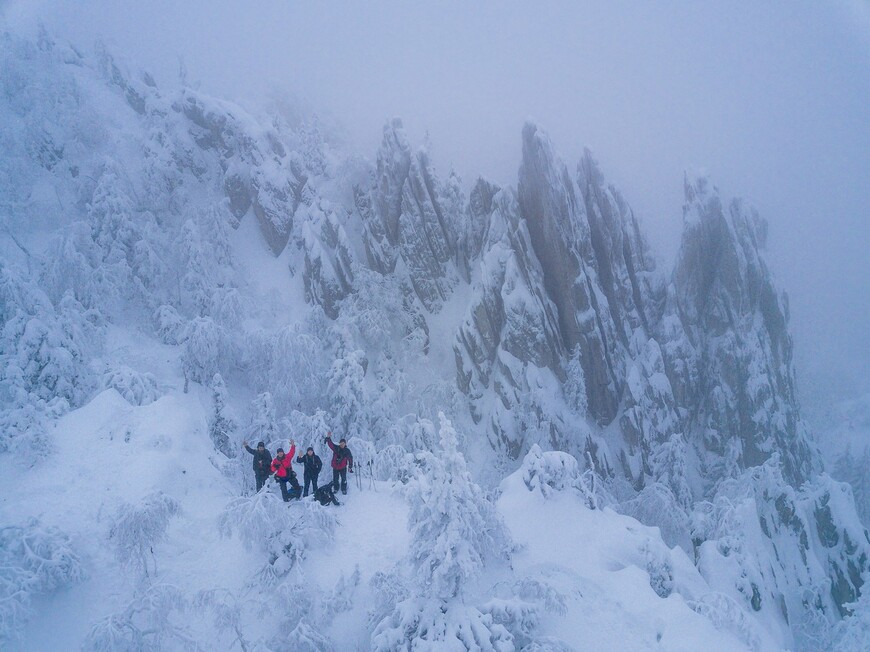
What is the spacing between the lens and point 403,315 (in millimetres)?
33906

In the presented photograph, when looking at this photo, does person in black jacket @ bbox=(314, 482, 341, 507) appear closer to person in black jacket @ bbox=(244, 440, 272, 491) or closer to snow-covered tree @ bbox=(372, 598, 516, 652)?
person in black jacket @ bbox=(244, 440, 272, 491)

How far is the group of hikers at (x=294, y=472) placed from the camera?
450 inches

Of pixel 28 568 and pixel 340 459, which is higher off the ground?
pixel 340 459

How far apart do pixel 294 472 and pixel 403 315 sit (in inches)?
894

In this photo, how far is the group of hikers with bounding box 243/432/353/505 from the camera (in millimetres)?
11441

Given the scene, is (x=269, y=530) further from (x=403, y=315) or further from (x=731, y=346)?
(x=731, y=346)

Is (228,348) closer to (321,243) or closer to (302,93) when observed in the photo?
(321,243)

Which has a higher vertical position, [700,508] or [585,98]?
[585,98]

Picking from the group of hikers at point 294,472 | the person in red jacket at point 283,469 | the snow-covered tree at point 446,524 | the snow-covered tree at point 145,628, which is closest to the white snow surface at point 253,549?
the group of hikers at point 294,472

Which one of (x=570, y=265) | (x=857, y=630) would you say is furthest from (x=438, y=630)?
(x=570, y=265)

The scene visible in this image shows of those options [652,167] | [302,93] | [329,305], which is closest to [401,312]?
[329,305]

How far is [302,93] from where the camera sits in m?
58.6

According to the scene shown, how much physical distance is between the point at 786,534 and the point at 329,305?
30022 millimetres

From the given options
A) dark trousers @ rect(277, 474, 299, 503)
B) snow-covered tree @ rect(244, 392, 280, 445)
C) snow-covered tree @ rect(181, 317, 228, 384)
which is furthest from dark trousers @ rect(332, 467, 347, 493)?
snow-covered tree @ rect(181, 317, 228, 384)
